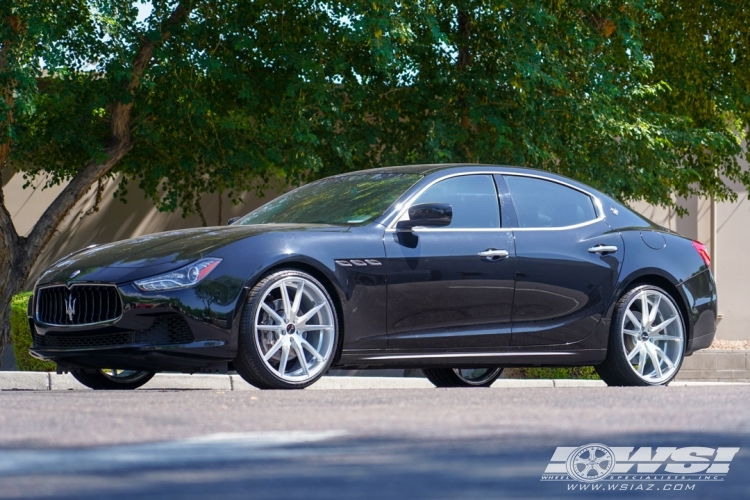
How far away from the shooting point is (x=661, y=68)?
1880 cm

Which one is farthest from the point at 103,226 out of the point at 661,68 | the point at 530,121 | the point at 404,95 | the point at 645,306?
the point at 645,306

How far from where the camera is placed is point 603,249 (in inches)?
324

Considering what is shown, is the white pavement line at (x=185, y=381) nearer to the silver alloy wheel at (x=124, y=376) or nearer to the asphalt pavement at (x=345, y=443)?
the silver alloy wheel at (x=124, y=376)

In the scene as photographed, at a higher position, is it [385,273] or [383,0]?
[383,0]

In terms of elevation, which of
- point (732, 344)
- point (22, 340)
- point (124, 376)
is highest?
point (124, 376)

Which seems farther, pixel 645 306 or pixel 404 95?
pixel 404 95

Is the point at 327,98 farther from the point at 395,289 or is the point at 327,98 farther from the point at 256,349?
the point at 256,349

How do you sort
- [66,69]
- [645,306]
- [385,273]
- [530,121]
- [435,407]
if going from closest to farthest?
[435,407]
[385,273]
[645,306]
[66,69]
[530,121]

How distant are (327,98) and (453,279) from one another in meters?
7.22

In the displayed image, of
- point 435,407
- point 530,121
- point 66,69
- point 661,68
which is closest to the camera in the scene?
point 435,407

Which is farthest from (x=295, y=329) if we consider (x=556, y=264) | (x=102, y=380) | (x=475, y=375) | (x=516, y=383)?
(x=516, y=383)

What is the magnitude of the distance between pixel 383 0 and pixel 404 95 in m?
2.82

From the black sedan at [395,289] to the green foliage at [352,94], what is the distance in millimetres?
5468

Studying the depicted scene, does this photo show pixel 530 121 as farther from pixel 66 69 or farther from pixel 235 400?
pixel 235 400
